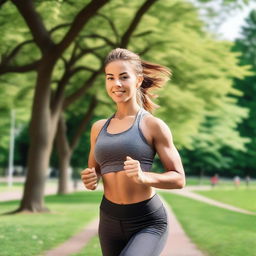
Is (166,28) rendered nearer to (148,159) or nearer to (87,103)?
(87,103)

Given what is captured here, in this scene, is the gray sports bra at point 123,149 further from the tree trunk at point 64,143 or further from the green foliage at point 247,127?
the green foliage at point 247,127

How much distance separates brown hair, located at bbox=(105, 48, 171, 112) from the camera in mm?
3680

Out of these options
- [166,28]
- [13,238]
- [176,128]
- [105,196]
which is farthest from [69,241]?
[176,128]

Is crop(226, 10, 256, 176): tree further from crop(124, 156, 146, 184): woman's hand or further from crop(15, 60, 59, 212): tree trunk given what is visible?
crop(124, 156, 146, 184): woman's hand

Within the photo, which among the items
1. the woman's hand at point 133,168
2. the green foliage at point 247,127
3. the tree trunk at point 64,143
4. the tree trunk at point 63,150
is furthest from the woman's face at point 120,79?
the green foliage at point 247,127

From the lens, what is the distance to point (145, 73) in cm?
386

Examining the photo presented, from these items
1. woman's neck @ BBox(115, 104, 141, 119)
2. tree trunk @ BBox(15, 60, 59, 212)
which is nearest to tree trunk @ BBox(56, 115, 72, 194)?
tree trunk @ BBox(15, 60, 59, 212)

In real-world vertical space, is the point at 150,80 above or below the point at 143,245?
above

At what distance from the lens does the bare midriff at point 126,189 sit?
3.59 meters

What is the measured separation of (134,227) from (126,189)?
0.23 metres

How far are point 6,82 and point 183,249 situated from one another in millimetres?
18418

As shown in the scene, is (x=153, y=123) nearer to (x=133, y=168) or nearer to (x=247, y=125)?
(x=133, y=168)

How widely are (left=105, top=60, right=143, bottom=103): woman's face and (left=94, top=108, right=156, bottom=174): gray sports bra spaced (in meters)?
0.16

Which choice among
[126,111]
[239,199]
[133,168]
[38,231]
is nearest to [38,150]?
[38,231]
